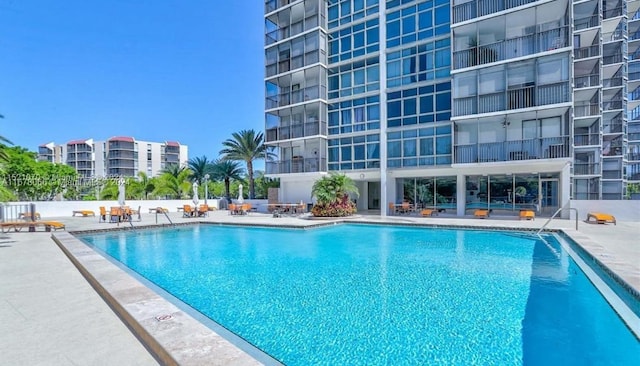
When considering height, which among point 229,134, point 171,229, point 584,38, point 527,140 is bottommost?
point 171,229

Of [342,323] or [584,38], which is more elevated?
[584,38]

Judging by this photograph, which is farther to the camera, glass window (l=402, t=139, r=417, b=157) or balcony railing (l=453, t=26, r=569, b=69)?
glass window (l=402, t=139, r=417, b=157)

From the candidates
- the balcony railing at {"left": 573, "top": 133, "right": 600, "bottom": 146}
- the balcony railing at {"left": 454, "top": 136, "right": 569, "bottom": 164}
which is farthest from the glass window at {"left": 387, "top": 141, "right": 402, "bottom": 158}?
the balcony railing at {"left": 573, "top": 133, "right": 600, "bottom": 146}

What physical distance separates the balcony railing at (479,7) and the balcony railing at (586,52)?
867 cm

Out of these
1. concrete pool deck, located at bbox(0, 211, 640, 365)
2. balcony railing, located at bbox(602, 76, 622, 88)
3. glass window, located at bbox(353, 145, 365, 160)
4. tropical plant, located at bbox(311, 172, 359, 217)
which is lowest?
concrete pool deck, located at bbox(0, 211, 640, 365)

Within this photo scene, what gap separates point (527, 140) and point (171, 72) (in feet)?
107

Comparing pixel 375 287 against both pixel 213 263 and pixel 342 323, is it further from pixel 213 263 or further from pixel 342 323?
pixel 213 263

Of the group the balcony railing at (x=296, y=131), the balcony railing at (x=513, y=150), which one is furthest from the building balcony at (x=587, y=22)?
the balcony railing at (x=296, y=131)

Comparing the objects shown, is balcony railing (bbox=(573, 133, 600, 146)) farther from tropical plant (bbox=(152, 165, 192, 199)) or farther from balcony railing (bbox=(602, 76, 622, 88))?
tropical plant (bbox=(152, 165, 192, 199))

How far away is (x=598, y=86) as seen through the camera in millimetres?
21875

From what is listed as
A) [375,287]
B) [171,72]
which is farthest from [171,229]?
[171,72]

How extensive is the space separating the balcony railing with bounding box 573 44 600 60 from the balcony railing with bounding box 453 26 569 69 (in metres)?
7.86

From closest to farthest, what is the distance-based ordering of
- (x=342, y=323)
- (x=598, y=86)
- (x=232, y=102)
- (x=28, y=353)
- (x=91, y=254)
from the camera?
(x=28, y=353) < (x=342, y=323) < (x=91, y=254) < (x=598, y=86) < (x=232, y=102)

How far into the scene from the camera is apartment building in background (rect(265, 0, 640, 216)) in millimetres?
17469
